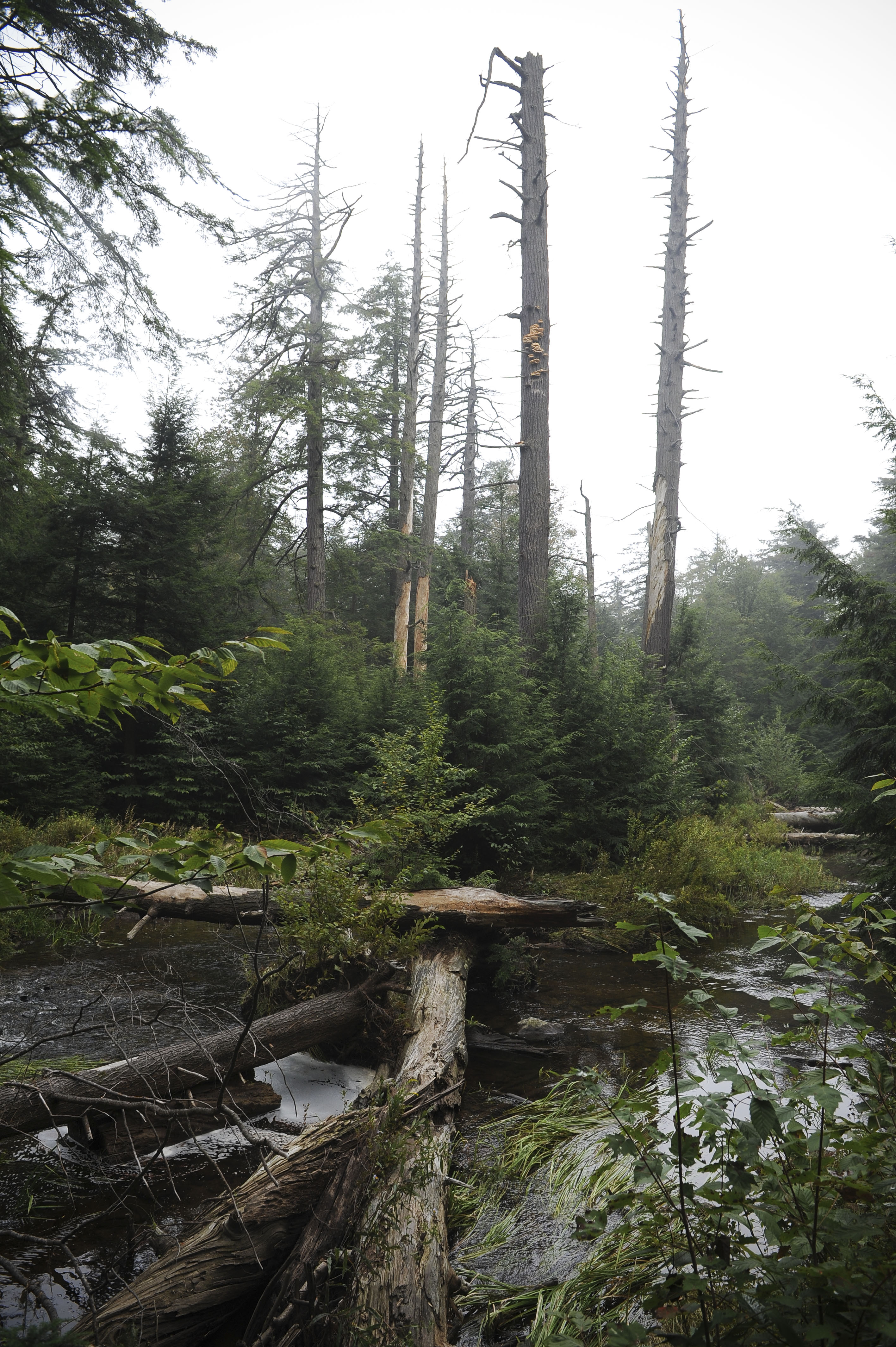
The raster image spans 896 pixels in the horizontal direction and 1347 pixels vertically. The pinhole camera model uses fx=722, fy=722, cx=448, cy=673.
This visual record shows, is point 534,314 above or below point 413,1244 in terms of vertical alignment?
above

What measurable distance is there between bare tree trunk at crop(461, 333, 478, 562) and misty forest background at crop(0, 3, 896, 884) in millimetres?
3672

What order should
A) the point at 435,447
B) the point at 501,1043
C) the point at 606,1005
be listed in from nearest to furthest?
the point at 606,1005
the point at 501,1043
the point at 435,447

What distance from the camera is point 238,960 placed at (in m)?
6.58

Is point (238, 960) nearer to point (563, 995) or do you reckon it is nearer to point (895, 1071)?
point (563, 995)

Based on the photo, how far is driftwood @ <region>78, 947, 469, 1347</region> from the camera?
2285mm

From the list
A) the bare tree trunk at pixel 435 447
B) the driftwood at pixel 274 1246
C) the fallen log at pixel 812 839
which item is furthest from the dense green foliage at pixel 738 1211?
the bare tree trunk at pixel 435 447

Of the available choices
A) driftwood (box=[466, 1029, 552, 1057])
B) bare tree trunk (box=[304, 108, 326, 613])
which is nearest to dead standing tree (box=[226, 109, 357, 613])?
bare tree trunk (box=[304, 108, 326, 613])

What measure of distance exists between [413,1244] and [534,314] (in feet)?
40.9

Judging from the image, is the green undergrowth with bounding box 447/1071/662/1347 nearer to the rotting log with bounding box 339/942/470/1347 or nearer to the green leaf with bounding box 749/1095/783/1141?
the rotting log with bounding box 339/942/470/1347

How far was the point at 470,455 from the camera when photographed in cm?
2775

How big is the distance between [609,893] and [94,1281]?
19.3 feet

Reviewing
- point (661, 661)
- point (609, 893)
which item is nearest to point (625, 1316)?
point (609, 893)

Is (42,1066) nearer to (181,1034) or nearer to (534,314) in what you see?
(181,1034)

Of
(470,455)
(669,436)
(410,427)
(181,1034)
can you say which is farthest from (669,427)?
(470,455)
